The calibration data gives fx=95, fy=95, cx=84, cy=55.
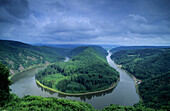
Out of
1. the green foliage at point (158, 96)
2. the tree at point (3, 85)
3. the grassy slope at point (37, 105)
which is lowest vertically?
the green foliage at point (158, 96)

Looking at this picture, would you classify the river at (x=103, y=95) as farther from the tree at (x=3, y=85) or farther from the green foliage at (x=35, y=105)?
the tree at (x=3, y=85)

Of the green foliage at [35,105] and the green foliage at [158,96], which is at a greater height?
the green foliage at [35,105]

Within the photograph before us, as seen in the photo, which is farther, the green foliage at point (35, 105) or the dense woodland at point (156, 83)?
the dense woodland at point (156, 83)

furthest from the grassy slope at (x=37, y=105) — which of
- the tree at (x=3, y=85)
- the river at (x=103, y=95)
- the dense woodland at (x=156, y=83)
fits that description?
the dense woodland at (x=156, y=83)

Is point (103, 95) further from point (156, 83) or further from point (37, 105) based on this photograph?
point (37, 105)

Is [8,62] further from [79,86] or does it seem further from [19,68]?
[79,86]

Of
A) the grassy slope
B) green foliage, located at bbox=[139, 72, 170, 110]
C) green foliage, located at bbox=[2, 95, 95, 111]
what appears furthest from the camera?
green foliage, located at bbox=[139, 72, 170, 110]

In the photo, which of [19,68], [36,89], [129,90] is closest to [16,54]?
[19,68]

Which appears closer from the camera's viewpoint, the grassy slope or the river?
the grassy slope

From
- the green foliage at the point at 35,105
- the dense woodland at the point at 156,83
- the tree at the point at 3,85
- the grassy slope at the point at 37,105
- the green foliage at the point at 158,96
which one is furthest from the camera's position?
the dense woodland at the point at 156,83

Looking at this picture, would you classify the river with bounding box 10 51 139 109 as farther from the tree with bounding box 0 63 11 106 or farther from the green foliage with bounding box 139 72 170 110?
the tree with bounding box 0 63 11 106

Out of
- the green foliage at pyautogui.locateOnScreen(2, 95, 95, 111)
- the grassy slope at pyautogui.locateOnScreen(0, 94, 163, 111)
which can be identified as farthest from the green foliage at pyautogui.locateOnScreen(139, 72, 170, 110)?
the green foliage at pyautogui.locateOnScreen(2, 95, 95, 111)

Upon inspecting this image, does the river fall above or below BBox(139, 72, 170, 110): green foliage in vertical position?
below

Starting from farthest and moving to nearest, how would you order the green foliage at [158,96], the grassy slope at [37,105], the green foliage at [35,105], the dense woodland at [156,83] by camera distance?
the dense woodland at [156,83] → the green foliage at [158,96] → the grassy slope at [37,105] → the green foliage at [35,105]
